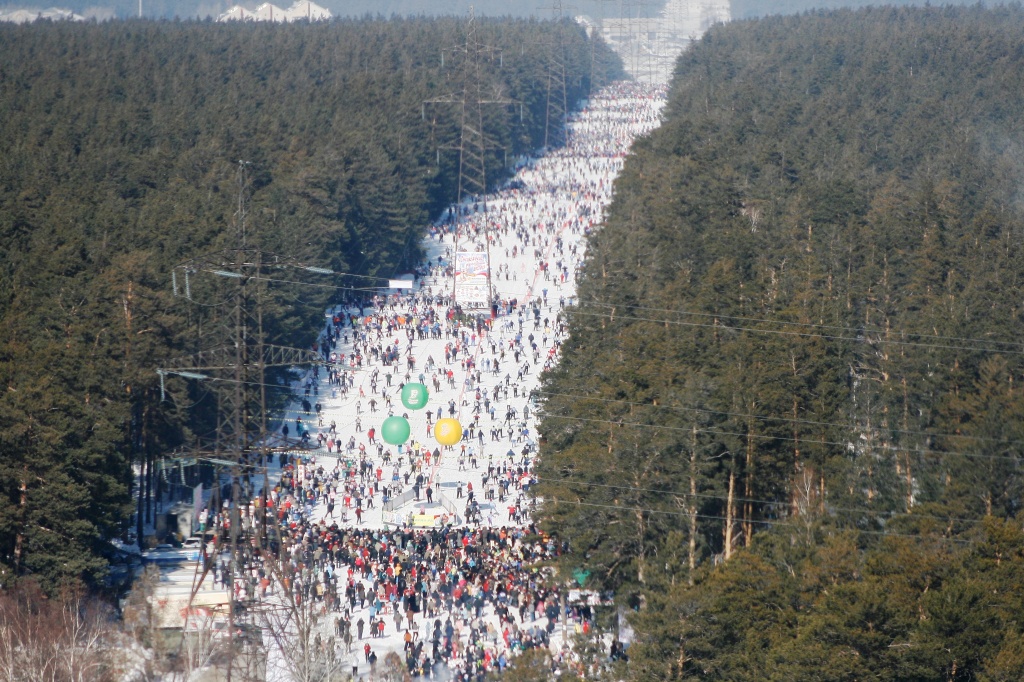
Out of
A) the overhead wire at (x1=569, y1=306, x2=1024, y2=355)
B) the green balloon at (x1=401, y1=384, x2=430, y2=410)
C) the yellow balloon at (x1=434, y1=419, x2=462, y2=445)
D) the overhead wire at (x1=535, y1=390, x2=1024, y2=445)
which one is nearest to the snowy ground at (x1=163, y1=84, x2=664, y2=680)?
the yellow balloon at (x1=434, y1=419, x2=462, y2=445)

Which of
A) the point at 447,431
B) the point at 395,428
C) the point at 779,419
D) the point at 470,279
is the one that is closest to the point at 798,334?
the point at 779,419

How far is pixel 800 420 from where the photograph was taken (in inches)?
1656

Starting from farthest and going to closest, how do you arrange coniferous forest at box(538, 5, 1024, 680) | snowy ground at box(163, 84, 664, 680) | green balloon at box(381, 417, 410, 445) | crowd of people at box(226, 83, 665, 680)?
snowy ground at box(163, 84, 664, 680) → green balloon at box(381, 417, 410, 445) → crowd of people at box(226, 83, 665, 680) → coniferous forest at box(538, 5, 1024, 680)

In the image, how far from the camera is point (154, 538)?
146 feet

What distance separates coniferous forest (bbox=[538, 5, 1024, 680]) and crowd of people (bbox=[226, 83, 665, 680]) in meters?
2.50

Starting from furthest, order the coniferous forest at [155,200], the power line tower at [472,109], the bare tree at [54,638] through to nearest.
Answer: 1. the power line tower at [472,109]
2. the coniferous forest at [155,200]
3. the bare tree at [54,638]

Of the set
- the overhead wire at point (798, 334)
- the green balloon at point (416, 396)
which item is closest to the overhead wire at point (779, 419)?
the overhead wire at point (798, 334)

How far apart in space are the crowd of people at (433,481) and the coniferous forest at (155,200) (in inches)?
127

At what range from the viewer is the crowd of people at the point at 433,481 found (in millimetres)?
38188

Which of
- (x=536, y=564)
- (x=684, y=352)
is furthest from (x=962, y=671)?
(x=684, y=352)

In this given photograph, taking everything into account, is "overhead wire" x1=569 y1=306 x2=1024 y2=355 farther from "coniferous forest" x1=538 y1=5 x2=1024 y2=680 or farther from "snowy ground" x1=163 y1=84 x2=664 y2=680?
"snowy ground" x1=163 y1=84 x2=664 y2=680

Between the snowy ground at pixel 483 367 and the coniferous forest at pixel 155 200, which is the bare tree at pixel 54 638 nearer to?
the coniferous forest at pixel 155 200

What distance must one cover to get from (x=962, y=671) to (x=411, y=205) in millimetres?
60744

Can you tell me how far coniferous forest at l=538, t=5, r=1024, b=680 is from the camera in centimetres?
2936
